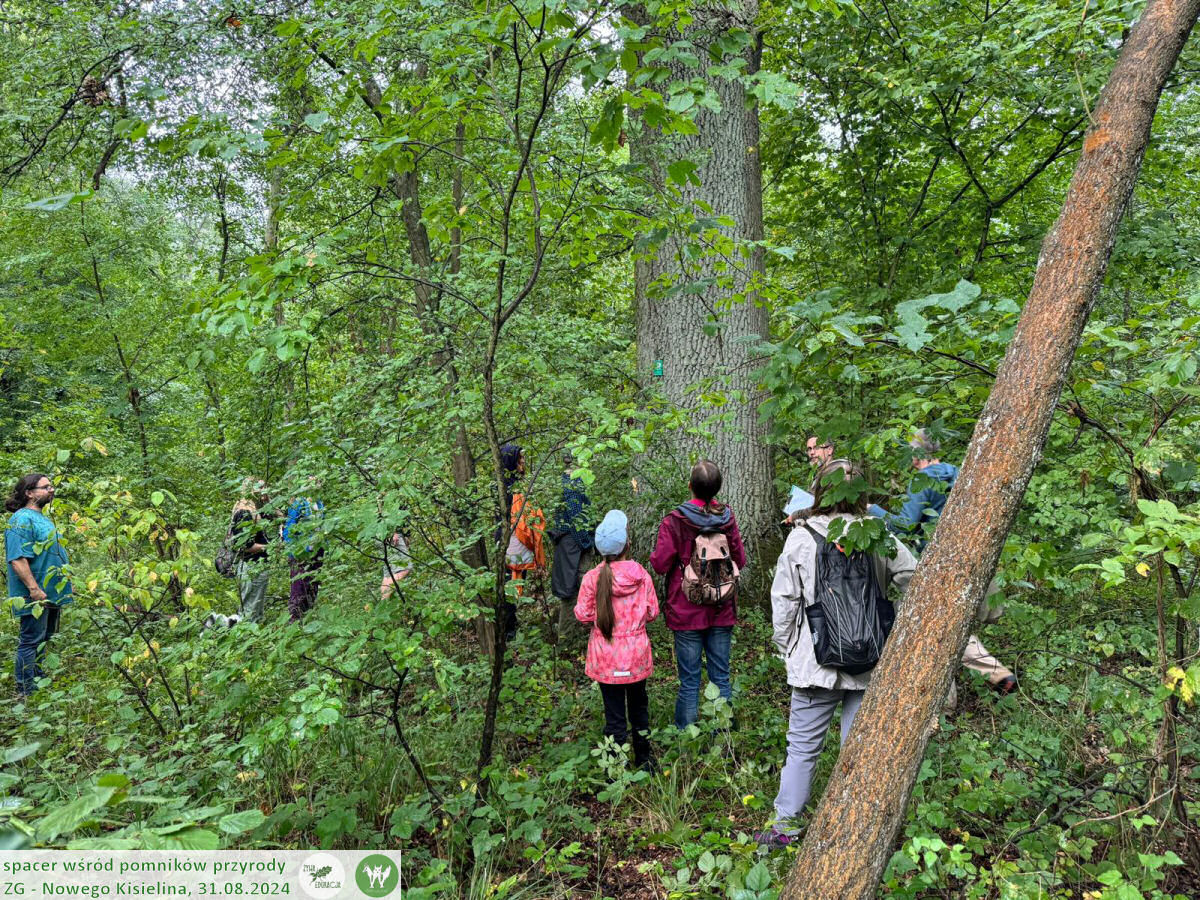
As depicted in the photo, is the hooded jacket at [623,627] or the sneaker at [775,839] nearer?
the sneaker at [775,839]

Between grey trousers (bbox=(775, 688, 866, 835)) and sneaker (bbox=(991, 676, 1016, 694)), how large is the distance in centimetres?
158

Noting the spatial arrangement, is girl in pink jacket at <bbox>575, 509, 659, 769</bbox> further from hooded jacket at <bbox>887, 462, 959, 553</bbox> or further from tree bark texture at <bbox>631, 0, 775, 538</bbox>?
tree bark texture at <bbox>631, 0, 775, 538</bbox>

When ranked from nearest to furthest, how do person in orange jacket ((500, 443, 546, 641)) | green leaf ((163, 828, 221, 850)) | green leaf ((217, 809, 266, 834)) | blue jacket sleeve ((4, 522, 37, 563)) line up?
green leaf ((163, 828, 221, 850)), green leaf ((217, 809, 266, 834)), person in orange jacket ((500, 443, 546, 641)), blue jacket sleeve ((4, 522, 37, 563))

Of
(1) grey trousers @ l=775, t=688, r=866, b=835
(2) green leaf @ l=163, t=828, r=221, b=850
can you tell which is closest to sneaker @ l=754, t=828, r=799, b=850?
(1) grey trousers @ l=775, t=688, r=866, b=835

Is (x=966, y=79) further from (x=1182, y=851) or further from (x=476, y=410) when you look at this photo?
(x=1182, y=851)

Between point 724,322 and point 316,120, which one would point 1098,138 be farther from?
point 724,322

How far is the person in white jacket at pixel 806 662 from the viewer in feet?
10.4

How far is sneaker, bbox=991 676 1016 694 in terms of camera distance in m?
4.14

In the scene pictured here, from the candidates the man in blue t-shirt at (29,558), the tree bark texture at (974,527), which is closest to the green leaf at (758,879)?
the tree bark texture at (974,527)

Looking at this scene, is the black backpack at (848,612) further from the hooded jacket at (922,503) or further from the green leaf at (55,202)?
the green leaf at (55,202)

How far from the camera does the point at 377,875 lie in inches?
111

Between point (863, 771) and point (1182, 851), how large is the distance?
1941 millimetres

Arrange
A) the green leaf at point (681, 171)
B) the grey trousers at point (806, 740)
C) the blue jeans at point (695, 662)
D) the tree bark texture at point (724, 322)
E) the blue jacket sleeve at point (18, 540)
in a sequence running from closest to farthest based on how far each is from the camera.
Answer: the green leaf at point (681, 171)
the grey trousers at point (806, 740)
the blue jeans at point (695, 662)
the blue jacket sleeve at point (18, 540)
the tree bark texture at point (724, 322)

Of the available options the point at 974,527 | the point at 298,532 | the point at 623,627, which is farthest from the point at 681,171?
the point at 623,627
